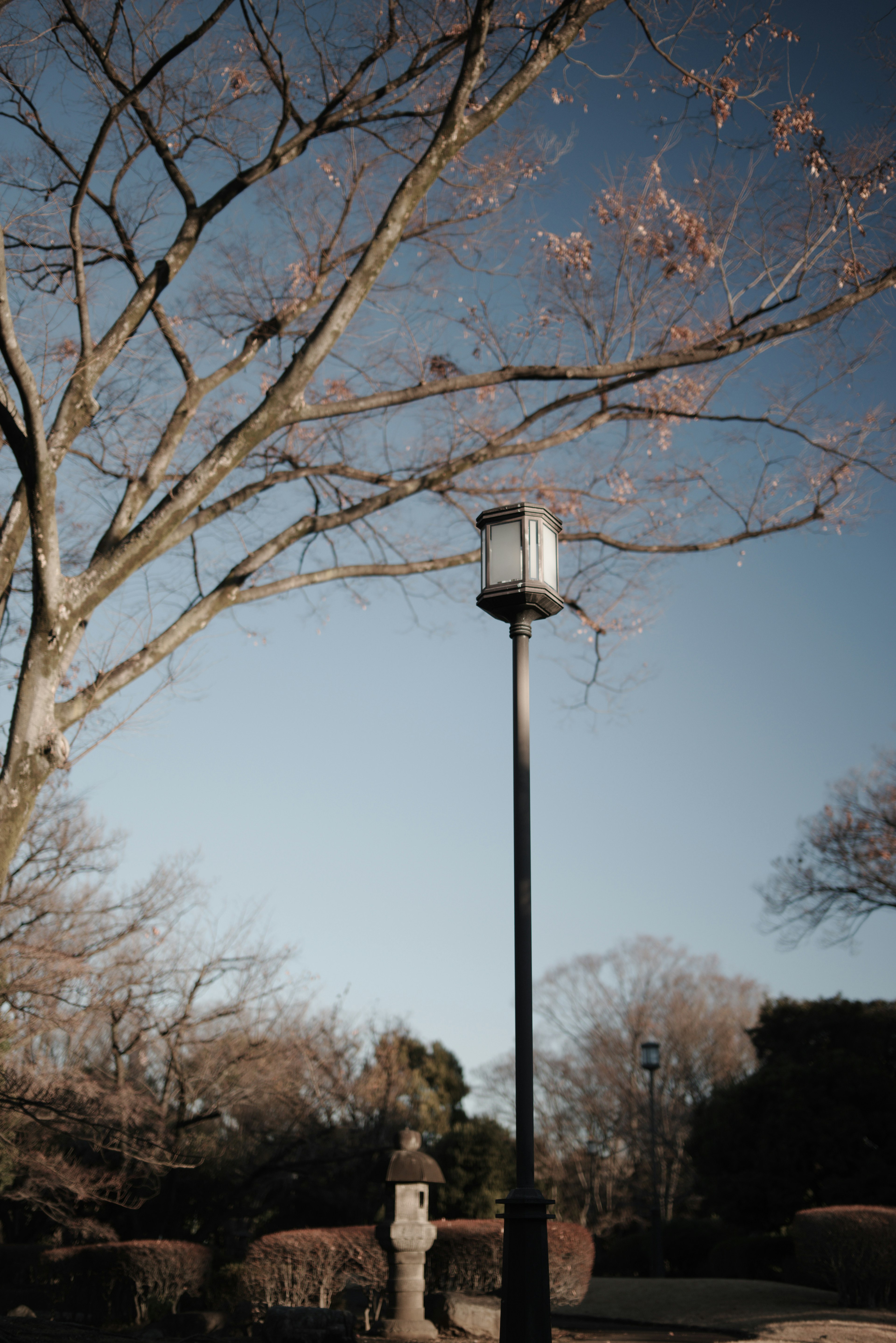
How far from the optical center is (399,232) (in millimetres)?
6734

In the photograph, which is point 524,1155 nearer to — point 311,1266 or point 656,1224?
point 311,1266

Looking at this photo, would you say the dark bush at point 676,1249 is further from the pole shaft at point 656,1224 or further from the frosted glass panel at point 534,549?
the frosted glass panel at point 534,549

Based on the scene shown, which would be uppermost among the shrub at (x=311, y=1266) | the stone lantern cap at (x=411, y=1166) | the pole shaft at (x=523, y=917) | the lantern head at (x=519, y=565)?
the lantern head at (x=519, y=565)

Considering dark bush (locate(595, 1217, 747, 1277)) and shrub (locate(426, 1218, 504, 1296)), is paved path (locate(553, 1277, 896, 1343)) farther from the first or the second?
dark bush (locate(595, 1217, 747, 1277))

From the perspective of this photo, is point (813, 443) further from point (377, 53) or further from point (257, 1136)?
point (257, 1136)

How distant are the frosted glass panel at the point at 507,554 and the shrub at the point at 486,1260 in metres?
9.37

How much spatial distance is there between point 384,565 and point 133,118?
4067mm

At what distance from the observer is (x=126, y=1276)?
12500 mm

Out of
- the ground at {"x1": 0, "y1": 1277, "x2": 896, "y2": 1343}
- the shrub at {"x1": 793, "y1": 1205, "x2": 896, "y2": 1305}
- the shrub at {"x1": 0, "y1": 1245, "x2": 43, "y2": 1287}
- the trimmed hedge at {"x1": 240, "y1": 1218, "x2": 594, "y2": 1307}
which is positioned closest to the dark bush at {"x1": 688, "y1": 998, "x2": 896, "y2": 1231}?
the ground at {"x1": 0, "y1": 1277, "x2": 896, "y2": 1343}

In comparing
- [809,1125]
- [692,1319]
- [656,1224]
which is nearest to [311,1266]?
[692,1319]

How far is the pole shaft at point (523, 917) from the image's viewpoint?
355 cm

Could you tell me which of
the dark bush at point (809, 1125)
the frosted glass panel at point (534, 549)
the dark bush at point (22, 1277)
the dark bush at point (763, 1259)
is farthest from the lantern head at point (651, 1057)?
the frosted glass panel at point (534, 549)

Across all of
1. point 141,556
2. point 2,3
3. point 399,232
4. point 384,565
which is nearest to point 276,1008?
point 384,565

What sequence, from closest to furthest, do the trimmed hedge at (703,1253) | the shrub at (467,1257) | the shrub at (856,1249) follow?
the shrub at (856,1249) < the shrub at (467,1257) < the trimmed hedge at (703,1253)
